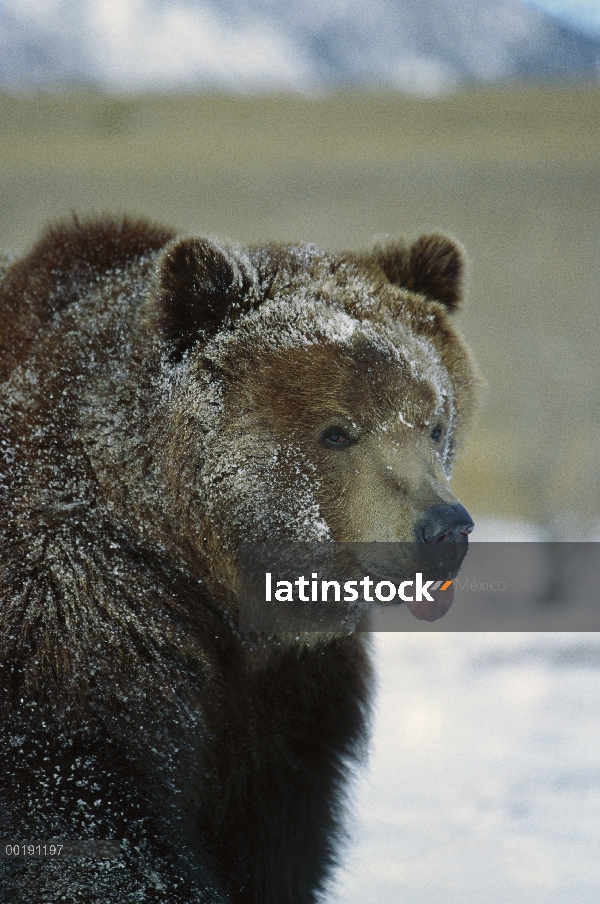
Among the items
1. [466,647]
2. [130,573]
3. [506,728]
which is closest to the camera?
[130,573]

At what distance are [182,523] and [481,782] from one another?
175 centimetres

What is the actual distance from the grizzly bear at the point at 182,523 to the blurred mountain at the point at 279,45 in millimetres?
5211

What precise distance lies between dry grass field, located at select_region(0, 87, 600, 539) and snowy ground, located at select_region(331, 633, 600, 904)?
6.64ft

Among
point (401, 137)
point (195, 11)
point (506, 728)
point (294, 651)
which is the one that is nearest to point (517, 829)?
point (506, 728)

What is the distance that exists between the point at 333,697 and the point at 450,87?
734 cm

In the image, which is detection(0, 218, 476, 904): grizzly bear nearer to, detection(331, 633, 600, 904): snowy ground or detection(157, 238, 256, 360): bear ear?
detection(157, 238, 256, 360): bear ear

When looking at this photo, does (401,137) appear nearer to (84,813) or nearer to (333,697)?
(333,697)

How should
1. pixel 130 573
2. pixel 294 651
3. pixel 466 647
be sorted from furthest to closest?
pixel 466 647 → pixel 294 651 → pixel 130 573

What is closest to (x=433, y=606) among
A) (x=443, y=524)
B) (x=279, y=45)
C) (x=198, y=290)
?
(x=443, y=524)

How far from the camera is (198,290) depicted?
7.39 feet

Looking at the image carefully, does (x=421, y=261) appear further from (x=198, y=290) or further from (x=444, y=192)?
(x=444, y=192)

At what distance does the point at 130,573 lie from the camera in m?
2.27

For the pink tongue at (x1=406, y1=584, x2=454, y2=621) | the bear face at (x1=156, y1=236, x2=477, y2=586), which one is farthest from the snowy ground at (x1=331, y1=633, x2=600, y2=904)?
the bear face at (x1=156, y1=236, x2=477, y2=586)

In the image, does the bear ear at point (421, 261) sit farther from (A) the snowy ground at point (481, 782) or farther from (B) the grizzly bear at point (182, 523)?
(A) the snowy ground at point (481, 782)
